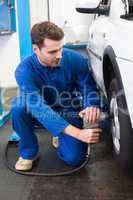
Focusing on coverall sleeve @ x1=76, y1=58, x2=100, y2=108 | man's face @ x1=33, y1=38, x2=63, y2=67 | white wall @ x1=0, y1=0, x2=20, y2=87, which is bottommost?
white wall @ x1=0, y1=0, x2=20, y2=87

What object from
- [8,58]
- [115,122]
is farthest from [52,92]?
[8,58]

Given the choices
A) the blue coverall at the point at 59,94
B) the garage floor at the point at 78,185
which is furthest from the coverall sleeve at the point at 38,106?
the garage floor at the point at 78,185

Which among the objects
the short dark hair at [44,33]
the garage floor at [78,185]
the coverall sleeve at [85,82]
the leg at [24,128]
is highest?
the short dark hair at [44,33]

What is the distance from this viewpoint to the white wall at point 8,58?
16.2 feet

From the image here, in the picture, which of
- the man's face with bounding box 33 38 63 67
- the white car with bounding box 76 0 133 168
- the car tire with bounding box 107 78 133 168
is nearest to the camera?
the white car with bounding box 76 0 133 168

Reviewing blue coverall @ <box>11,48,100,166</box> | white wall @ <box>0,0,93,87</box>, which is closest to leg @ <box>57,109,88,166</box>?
blue coverall @ <box>11,48,100,166</box>

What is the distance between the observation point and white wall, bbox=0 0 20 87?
4.95 meters

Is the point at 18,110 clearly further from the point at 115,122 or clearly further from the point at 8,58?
the point at 8,58

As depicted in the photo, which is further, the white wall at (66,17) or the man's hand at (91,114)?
the white wall at (66,17)

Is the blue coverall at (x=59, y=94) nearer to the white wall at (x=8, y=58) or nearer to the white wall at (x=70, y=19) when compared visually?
the white wall at (x=8, y=58)

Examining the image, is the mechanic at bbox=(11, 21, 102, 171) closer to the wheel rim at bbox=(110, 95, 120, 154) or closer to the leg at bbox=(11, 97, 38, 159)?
the leg at bbox=(11, 97, 38, 159)

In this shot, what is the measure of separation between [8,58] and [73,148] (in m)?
3.11

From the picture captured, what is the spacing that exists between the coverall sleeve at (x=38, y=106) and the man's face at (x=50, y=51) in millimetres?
148

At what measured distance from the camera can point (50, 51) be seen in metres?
1.94
